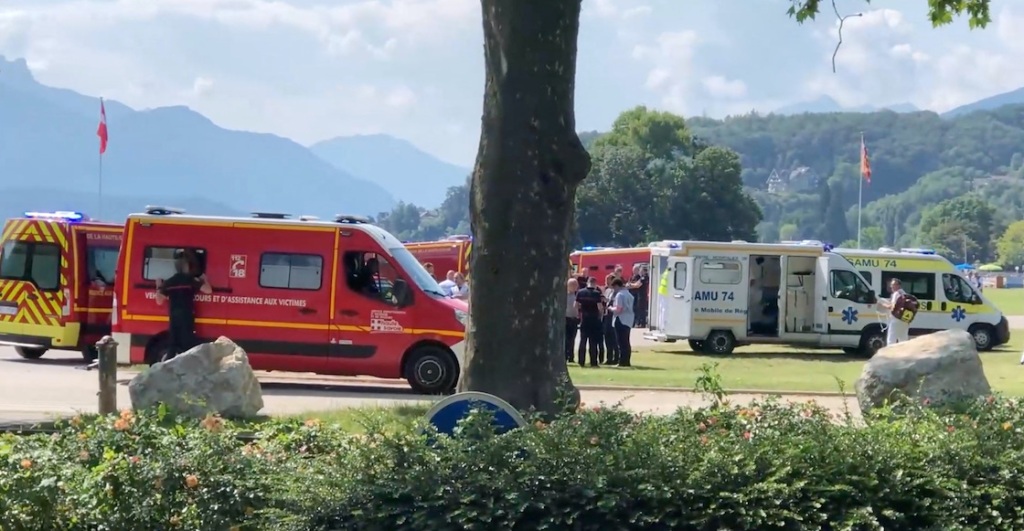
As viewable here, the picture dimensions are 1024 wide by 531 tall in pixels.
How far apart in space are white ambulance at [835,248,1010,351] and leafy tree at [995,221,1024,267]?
15912 centimetres

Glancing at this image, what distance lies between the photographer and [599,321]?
2380 cm

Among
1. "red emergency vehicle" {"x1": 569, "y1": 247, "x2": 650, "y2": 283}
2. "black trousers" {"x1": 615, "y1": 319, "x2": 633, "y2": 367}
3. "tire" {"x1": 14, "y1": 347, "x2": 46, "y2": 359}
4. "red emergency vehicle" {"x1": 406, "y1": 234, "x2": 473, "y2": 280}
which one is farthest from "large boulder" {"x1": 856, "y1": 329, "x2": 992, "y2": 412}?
"red emergency vehicle" {"x1": 569, "y1": 247, "x2": 650, "y2": 283}

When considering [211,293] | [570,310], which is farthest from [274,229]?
[570,310]

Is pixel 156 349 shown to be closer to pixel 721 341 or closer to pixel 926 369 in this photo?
pixel 926 369

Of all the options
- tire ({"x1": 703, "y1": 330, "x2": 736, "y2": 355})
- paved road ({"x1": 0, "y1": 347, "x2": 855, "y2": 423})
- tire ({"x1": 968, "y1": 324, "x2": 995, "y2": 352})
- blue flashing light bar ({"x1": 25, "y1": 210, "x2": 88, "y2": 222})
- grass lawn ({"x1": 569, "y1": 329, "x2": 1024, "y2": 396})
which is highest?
blue flashing light bar ({"x1": 25, "y1": 210, "x2": 88, "y2": 222})

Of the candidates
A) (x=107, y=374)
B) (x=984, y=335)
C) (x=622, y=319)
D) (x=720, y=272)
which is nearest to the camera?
(x=107, y=374)

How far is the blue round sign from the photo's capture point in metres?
6.43

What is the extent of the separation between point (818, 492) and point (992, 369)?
64.2 ft

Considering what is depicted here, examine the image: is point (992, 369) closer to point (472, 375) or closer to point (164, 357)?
point (164, 357)

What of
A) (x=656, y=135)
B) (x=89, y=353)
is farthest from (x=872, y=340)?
(x=656, y=135)

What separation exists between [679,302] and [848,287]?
3.75 metres

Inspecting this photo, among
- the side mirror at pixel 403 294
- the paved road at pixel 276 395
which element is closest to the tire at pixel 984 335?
the paved road at pixel 276 395

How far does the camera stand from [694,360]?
2736 cm

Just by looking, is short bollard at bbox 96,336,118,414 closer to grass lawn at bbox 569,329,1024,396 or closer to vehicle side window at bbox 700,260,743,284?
grass lawn at bbox 569,329,1024,396
